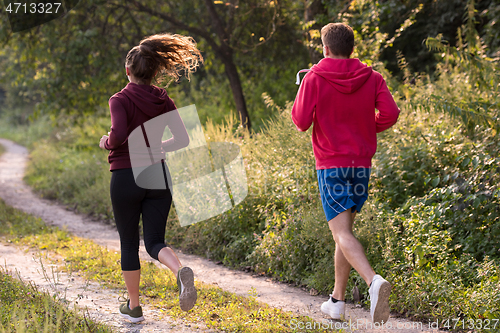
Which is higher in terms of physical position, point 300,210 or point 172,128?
point 172,128

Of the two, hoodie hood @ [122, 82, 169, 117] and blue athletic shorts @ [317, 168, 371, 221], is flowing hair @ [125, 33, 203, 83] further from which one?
blue athletic shorts @ [317, 168, 371, 221]

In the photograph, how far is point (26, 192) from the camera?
389 inches

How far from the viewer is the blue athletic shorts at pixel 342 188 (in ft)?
9.29

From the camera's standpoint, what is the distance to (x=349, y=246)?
2.74 m

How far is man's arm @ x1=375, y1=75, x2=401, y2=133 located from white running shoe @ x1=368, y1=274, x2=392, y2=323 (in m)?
1.04

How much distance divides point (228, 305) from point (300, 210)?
4.77 feet

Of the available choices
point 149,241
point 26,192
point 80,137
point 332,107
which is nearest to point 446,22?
point 332,107

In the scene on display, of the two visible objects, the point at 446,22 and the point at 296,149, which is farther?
the point at 446,22

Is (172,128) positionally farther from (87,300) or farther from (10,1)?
(10,1)

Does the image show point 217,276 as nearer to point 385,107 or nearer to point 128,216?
point 128,216

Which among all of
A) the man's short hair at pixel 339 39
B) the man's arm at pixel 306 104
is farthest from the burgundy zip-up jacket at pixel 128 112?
the man's short hair at pixel 339 39

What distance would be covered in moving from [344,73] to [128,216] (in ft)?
5.95

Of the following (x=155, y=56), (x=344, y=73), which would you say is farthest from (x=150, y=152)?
(x=344, y=73)

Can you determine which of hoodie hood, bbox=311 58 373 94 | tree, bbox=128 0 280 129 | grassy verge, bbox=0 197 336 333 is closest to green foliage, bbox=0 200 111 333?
grassy verge, bbox=0 197 336 333
